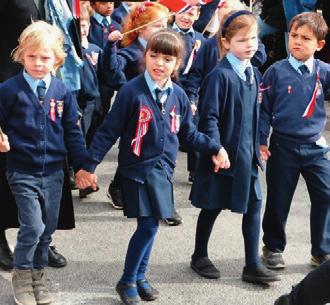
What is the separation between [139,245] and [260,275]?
31.4 inches

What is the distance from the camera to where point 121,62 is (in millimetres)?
5207

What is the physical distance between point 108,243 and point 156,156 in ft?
3.77

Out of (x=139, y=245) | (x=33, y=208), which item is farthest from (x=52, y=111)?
(x=139, y=245)

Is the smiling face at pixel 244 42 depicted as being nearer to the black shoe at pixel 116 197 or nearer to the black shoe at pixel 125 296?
the black shoe at pixel 125 296

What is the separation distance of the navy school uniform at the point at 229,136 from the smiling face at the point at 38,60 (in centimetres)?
90

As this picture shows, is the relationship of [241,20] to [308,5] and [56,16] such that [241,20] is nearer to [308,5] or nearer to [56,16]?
[56,16]

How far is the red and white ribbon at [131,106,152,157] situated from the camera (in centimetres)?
374

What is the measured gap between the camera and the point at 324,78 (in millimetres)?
4383

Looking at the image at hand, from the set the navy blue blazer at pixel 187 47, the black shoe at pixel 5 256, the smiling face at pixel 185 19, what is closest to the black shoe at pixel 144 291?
the black shoe at pixel 5 256

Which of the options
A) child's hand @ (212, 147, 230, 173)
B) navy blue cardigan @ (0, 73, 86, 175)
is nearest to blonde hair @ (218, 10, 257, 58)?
child's hand @ (212, 147, 230, 173)

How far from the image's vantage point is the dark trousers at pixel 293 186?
4.30m

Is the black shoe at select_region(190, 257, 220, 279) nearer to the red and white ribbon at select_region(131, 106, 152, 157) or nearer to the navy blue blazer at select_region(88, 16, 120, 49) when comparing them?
the red and white ribbon at select_region(131, 106, 152, 157)

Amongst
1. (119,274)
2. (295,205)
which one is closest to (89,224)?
(119,274)

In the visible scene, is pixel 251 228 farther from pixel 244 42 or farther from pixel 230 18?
pixel 230 18
